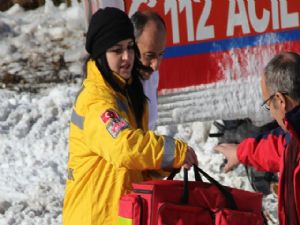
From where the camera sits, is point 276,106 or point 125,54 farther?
point 125,54

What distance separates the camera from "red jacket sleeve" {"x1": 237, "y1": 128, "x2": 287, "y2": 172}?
3754mm

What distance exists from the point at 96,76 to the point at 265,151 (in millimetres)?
782

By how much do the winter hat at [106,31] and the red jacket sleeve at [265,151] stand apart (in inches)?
27.1

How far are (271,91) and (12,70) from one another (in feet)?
17.0

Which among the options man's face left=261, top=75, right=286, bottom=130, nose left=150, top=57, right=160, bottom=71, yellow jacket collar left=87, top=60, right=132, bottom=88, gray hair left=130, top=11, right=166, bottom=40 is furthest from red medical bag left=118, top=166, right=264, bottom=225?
gray hair left=130, top=11, right=166, bottom=40

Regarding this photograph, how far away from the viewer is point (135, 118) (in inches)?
145

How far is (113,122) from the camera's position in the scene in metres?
3.38

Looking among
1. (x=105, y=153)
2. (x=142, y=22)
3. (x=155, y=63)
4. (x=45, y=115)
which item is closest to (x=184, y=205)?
(x=105, y=153)

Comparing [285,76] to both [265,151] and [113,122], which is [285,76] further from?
[113,122]

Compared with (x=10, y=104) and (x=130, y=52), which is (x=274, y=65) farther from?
(x=10, y=104)

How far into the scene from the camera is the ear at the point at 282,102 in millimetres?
3518

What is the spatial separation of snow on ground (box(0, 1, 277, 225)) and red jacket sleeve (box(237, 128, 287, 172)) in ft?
8.08

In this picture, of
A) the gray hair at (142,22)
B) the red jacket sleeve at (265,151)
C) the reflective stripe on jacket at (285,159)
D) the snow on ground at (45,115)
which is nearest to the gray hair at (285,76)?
the reflective stripe on jacket at (285,159)

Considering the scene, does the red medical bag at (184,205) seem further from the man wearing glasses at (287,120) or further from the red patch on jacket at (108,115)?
the red patch on jacket at (108,115)
